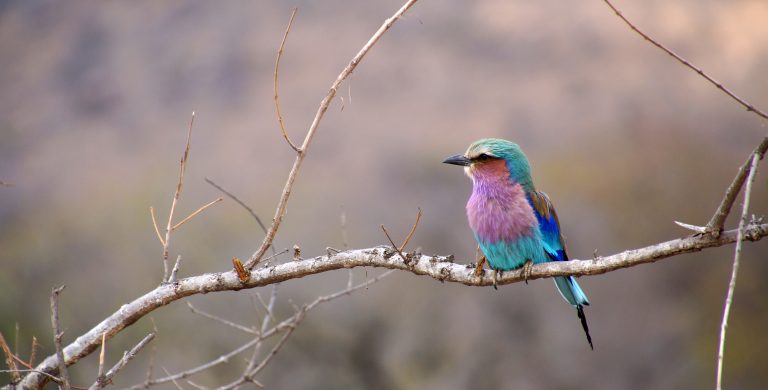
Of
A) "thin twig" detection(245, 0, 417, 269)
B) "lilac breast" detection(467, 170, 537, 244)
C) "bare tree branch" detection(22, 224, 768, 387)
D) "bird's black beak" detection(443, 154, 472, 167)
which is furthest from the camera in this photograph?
"bird's black beak" detection(443, 154, 472, 167)

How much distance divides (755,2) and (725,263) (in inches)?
90.8

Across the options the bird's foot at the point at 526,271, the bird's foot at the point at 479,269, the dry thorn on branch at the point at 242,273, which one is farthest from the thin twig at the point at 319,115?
the bird's foot at the point at 526,271

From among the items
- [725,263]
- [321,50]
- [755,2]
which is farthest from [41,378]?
[755,2]

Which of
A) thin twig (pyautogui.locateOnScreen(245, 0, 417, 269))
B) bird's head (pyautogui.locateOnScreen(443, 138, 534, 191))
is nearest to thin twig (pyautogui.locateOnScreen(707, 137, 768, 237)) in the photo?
thin twig (pyautogui.locateOnScreen(245, 0, 417, 269))

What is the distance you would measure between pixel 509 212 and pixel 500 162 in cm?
22

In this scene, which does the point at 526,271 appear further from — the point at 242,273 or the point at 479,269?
the point at 242,273

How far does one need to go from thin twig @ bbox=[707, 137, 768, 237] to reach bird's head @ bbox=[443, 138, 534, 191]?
4.25 ft

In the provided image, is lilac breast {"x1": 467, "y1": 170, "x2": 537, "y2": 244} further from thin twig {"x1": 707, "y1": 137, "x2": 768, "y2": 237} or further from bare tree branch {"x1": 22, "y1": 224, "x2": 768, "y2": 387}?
thin twig {"x1": 707, "y1": 137, "x2": 768, "y2": 237}

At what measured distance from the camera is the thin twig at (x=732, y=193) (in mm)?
1613

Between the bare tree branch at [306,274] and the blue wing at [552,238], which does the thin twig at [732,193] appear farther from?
the blue wing at [552,238]

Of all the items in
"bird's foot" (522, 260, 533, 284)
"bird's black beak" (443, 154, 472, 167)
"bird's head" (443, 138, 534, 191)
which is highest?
"bird's black beak" (443, 154, 472, 167)

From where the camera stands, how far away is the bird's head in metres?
3.01

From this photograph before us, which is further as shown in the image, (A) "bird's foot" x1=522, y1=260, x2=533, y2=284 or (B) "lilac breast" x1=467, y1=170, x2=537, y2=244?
(B) "lilac breast" x1=467, y1=170, x2=537, y2=244

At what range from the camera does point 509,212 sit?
2.92m
